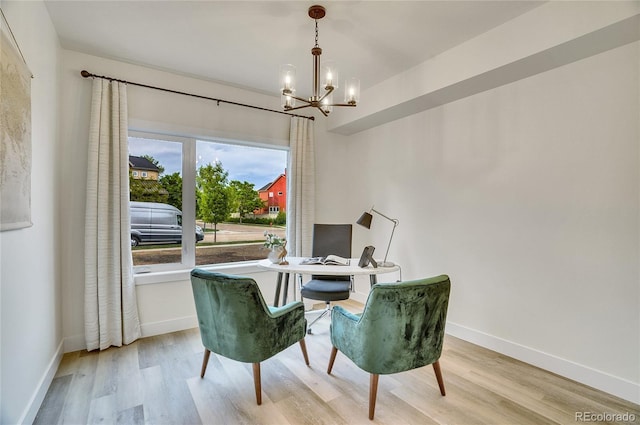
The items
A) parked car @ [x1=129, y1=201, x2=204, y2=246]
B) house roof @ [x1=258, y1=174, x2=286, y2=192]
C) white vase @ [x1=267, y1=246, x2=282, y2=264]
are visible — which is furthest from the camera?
house roof @ [x1=258, y1=174, x2=286, y2=192]

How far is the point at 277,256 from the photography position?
113 inches

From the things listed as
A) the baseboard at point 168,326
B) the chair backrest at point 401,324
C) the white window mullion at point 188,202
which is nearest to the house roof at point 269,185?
the white window mullion at point 188,202

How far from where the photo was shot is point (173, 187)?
327 cm

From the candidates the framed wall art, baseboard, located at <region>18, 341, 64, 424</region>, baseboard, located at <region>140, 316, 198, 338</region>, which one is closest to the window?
baseboard, located at <region>140, 316, 198, 338</region>

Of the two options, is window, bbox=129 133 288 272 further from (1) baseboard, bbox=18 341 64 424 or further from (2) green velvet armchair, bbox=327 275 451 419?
(2) green velvet armchair, bbox=327 275 451 419

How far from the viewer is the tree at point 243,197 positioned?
3682mm

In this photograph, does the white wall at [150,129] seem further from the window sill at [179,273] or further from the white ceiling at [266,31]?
the white ceiling at [266,31]

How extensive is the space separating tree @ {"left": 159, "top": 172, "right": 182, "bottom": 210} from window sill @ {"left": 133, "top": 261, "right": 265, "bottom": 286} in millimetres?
694

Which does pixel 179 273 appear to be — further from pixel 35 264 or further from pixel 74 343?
pixel 35 264

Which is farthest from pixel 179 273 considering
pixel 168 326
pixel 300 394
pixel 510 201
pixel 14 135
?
pixel 510 201

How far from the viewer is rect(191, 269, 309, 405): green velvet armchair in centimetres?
189

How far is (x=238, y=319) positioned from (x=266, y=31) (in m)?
2.16

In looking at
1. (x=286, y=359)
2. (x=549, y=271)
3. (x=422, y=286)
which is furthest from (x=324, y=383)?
(x=549, y=271)
